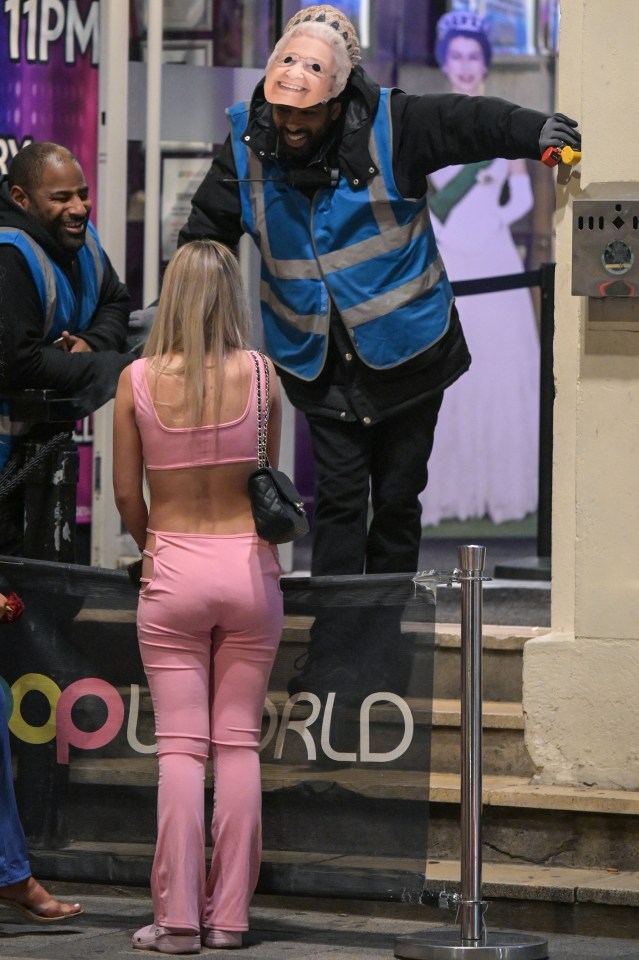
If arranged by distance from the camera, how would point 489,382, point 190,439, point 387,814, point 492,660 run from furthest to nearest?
point 489,382, point 492,660, point 387,814, point 190,439

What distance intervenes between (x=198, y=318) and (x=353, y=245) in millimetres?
1010

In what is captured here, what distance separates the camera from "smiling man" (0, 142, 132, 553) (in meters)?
5.43

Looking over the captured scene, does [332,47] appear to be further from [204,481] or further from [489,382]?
[489,382]

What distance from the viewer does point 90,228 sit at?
5953 millimetres

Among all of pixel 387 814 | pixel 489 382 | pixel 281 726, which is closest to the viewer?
pixel 387 814

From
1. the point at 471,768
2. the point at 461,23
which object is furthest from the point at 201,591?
the point at 461,23

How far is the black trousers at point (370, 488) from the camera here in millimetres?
5719

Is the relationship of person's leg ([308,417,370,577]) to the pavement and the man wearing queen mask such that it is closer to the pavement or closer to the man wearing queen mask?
the man wearing queen mask

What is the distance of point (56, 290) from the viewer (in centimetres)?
557

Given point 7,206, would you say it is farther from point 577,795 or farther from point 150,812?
point 577,795

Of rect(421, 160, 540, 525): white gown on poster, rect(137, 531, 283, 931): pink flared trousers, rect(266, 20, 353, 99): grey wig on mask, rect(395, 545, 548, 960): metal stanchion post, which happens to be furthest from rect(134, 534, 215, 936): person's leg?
rect(421, 160, 540, 525): white gown on poster

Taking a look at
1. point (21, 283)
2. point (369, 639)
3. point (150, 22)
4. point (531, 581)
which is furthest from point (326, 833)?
point (150, 22)

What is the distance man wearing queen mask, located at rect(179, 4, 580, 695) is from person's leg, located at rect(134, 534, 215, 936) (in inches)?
41.7

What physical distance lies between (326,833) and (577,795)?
90cm
